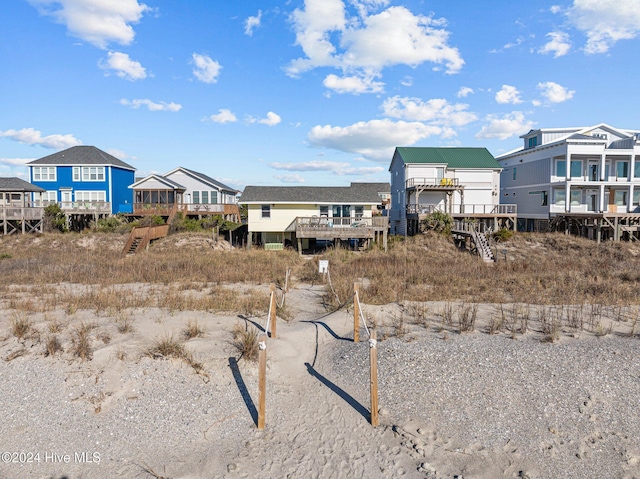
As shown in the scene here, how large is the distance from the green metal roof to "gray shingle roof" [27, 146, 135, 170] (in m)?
28.8

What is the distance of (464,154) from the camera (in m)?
39.3

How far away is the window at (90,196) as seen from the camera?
4209 cm

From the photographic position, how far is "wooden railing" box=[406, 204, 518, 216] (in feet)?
116

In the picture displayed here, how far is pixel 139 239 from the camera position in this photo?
29.5 m

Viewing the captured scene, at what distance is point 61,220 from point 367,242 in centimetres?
2638

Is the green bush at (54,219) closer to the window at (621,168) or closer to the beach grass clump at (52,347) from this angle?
the beach grass clump at (52,347)

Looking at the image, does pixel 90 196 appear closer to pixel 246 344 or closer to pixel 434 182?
pixel 434 182

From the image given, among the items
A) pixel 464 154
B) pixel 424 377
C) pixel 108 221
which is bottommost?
pixel 424 377

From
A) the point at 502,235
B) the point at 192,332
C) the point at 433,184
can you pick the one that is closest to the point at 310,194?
the point at 433,184

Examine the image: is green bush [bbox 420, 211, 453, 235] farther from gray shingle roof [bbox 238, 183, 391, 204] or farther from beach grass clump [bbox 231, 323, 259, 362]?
beach grass clump [bbox 231, 323, 259, 362]

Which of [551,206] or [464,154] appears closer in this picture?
[551,206]

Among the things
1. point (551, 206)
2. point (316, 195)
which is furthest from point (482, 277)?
point (551, 206)

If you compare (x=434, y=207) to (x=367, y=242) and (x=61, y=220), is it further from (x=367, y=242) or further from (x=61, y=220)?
Result: (x=61, y=220)

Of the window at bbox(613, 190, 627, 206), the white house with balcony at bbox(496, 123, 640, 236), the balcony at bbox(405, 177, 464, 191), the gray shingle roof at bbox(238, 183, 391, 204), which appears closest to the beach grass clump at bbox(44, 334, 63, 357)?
the gray shingle roof at bbox(238, 183, 391, 204)
